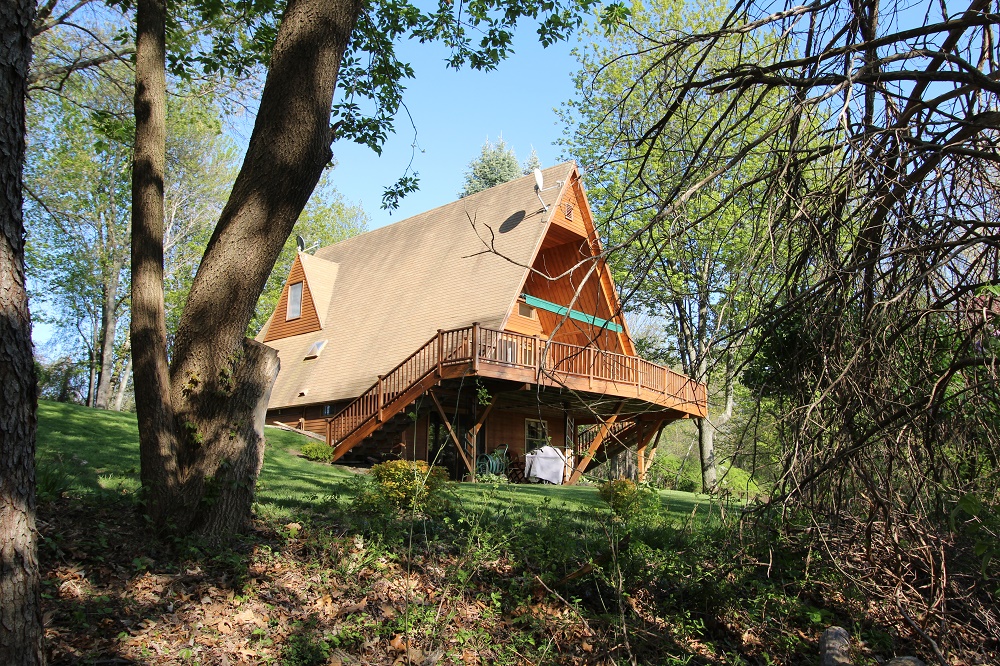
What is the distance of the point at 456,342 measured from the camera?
1619 cm

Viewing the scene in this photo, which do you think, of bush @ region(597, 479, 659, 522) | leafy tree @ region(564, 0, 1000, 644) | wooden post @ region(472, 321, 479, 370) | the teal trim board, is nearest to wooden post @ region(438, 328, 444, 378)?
wooden post @ region(472, 321, 479, 370)

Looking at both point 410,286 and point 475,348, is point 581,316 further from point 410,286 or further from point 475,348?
point 410,286

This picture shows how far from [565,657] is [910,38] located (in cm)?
487

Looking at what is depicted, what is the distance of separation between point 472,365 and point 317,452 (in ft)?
Result: 14.9

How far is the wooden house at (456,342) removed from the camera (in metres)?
16.4

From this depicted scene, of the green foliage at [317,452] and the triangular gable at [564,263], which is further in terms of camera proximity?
the triangular gable at [564,263]

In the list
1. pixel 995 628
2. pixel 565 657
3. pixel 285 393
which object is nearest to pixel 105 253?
pixel 285 393

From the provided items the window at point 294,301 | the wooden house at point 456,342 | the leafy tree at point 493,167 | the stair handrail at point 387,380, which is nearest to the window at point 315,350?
the wooden house at point 456,342

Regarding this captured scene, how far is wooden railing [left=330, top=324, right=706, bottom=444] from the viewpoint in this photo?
15672 mm

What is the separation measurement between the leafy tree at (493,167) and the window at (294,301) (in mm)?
23741

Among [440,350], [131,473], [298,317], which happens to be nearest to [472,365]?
[440,350]

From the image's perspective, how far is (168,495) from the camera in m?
5.70

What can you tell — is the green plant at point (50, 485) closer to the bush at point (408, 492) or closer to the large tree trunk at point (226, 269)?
the large tree trunk at point (226, 269)

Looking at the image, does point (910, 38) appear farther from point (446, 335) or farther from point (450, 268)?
point (450, 268)
